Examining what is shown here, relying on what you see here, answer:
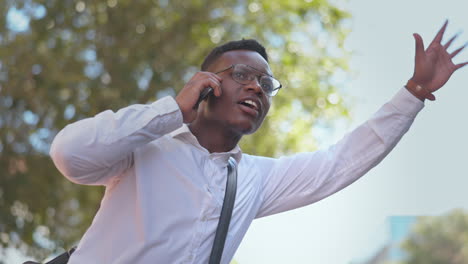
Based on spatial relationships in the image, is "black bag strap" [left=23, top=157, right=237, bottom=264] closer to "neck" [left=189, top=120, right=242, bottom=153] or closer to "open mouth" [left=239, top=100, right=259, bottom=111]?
"neck" [left=189, top=120, right=242, bottom=153]

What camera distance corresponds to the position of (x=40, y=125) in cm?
995

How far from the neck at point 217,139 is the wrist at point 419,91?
67 centimetres

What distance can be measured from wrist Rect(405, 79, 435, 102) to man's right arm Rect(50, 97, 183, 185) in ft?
2.87

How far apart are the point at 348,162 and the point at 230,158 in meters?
0.46

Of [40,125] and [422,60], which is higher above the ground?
[422,60]

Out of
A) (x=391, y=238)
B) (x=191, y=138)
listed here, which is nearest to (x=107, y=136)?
(x=191, y=138)

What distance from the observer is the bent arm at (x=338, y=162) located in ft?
8.39

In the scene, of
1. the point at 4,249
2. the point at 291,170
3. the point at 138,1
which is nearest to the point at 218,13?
the point at 138,1

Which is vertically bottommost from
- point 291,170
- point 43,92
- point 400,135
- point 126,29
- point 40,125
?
point 40,125

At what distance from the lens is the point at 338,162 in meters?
2.69

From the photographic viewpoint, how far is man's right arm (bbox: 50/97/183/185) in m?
2.18

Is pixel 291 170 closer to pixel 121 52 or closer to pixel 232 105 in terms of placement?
pixel 232 105

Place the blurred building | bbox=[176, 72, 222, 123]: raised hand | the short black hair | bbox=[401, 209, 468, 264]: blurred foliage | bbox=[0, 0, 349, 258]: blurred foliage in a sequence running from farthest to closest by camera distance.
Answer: bbox=[401, 209, 468, 264]: blurred foliage → bbox=[0, 0, 349, 258]: blurred foliage → the blurred building → the short black hair → bbox=[176, 72, 222, 123]: raised hand

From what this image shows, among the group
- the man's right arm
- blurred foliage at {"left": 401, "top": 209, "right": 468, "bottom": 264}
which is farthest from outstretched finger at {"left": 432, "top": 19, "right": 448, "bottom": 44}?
blurred foliage at {"left": 401, "top": 209, "right": 468, "bottom": 264}
